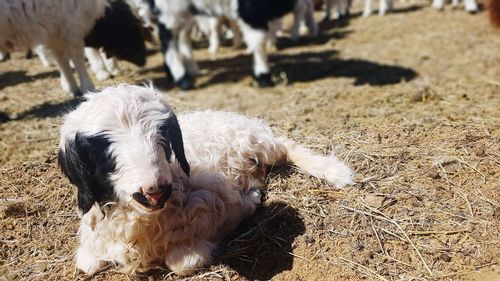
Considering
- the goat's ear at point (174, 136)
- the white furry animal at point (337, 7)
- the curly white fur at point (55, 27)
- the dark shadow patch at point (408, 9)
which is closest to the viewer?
the goat's ear at point (174, 136)

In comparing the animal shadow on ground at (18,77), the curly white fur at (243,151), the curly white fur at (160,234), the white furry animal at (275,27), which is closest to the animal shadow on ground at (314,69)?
the white furry animal at (275,27)

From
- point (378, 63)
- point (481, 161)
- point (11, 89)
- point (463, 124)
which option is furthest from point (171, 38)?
point (481, 161)

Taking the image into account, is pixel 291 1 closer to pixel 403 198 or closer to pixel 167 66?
pixel 167 66

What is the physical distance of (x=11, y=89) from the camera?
302 inches

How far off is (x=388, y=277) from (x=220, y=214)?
1081 millimetres

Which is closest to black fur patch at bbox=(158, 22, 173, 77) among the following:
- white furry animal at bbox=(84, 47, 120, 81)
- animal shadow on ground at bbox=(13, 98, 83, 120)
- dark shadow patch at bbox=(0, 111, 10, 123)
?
white furry animal at bbox=(84, 47, 120, 81)

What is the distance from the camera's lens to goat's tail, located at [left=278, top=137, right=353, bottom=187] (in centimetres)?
344

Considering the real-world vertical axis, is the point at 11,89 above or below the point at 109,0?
below

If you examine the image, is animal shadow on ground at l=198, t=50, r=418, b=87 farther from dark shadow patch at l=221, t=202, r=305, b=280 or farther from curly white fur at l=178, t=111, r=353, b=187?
dark shadow patch at l=221, t=202, r=305, b=280

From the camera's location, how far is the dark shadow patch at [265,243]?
288cm

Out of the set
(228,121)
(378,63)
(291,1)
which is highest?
(291,1)

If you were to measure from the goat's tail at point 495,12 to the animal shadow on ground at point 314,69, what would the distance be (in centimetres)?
167

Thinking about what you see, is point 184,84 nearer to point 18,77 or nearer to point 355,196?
point 18,77

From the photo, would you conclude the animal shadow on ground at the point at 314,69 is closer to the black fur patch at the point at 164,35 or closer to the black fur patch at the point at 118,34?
the black fur patch at the point at 164,35
